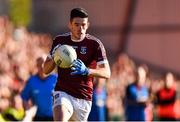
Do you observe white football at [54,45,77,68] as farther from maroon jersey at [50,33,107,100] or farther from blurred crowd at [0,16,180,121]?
blurred crowd at [0,16,180,121]

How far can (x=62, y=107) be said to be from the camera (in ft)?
27.9

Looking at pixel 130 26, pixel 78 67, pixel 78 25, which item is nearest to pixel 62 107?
pixel 78 67

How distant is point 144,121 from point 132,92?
0.70 meters

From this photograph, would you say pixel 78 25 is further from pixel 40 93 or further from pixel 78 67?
pixel 40 93

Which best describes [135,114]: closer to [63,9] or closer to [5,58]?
[5,58]

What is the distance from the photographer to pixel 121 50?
105ft

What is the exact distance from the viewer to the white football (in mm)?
8484

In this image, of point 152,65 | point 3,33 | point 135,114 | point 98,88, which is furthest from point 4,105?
point 152,65

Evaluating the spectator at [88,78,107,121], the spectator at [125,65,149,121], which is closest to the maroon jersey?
the spectator at [88,78,107,121]

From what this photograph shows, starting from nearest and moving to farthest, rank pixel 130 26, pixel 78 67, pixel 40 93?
pixel 78 67 → pixel 40 93 → pixel 130 26

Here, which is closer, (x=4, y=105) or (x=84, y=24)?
(x=84, y=24)

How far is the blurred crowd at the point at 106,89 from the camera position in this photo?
1395 centimetres

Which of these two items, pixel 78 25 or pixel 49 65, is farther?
pixel 49 65

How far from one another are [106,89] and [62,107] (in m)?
9.44
